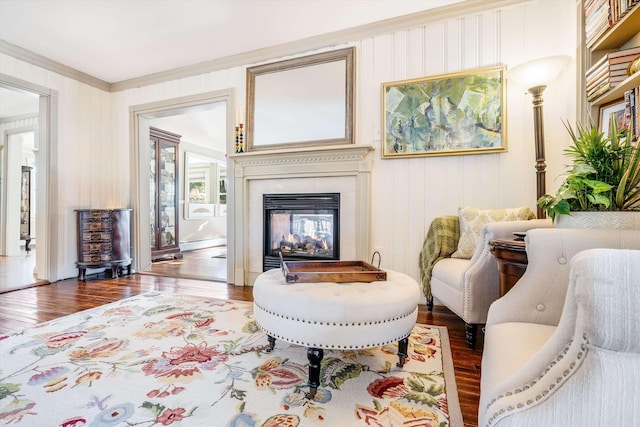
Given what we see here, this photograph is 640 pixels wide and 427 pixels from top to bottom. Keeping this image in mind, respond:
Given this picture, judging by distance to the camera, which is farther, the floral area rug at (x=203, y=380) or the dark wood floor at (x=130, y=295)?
the dark wood floor at (x=130, y=295)

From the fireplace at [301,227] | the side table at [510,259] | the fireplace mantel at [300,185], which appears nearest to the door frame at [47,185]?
the fireplace mantel at [300,185]

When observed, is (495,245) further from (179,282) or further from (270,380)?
(179,282)

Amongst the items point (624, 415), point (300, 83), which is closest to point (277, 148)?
point (300, 83)

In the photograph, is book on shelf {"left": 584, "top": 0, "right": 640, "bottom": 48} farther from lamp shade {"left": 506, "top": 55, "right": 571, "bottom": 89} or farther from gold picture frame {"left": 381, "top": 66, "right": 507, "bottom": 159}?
gold picture frame {"left": 381, "top": 66, "right": 507, "bottom": 159}

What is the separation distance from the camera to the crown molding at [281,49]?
8.52ft

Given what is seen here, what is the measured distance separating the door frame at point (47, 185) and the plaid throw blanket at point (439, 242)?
419 cm

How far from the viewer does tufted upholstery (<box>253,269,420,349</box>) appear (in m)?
1.29

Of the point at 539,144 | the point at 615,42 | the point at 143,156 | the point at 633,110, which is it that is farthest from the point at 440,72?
the point at 143,156

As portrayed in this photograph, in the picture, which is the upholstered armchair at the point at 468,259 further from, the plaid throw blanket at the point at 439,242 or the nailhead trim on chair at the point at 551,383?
the nailhead trim on chair at the point at 551,383

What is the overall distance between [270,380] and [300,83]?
9.34 feet

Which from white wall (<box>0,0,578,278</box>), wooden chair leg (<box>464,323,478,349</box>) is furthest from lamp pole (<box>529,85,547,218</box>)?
wooden chair leg (<box>464,323,478,349</box>)

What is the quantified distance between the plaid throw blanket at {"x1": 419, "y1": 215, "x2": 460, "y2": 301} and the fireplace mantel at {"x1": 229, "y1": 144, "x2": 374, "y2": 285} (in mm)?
571

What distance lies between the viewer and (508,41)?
2502 millimetres

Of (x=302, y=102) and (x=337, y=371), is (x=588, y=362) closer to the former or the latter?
(x=337, y=371)
